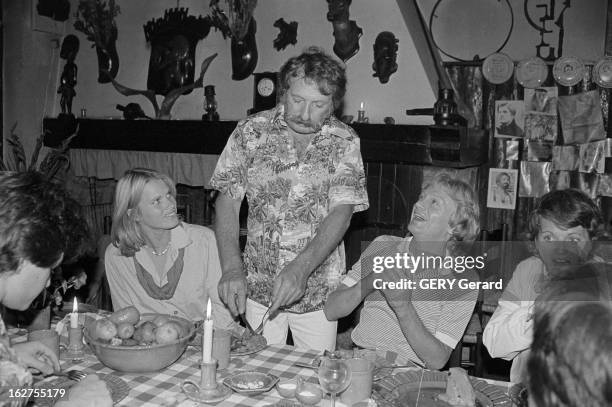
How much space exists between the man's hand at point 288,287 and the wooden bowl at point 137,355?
38cm

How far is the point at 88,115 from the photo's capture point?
18.4 feet

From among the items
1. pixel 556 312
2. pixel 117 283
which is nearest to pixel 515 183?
pixel 117 283

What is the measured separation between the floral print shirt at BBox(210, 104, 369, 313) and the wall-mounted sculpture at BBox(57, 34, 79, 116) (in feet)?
12.8

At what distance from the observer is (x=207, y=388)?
1.48 metres

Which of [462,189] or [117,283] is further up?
[462,189]

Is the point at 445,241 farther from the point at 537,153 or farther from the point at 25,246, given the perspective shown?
the point at 537,153

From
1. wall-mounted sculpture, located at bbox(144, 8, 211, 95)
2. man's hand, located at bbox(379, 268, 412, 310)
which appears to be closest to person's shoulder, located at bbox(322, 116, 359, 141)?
man's hand, located at bbox(379, 268, 412, 310)

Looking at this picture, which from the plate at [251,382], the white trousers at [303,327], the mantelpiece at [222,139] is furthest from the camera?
the mantelpiece at [222,139]

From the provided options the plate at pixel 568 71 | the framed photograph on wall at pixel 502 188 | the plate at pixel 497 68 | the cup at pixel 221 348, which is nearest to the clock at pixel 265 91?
the plate at pixel 497 68

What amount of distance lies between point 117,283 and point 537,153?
2840mm

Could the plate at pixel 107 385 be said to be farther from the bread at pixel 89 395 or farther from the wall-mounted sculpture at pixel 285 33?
the wall-mounted sculpture at pixel 285 33

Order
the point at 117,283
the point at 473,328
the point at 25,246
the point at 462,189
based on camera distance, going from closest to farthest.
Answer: the point at 25,246
the point at 462,189
the point at 117,283
the point at 473,328

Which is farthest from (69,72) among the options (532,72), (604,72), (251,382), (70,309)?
(251,382)

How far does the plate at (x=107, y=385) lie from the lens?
4.67 feet
